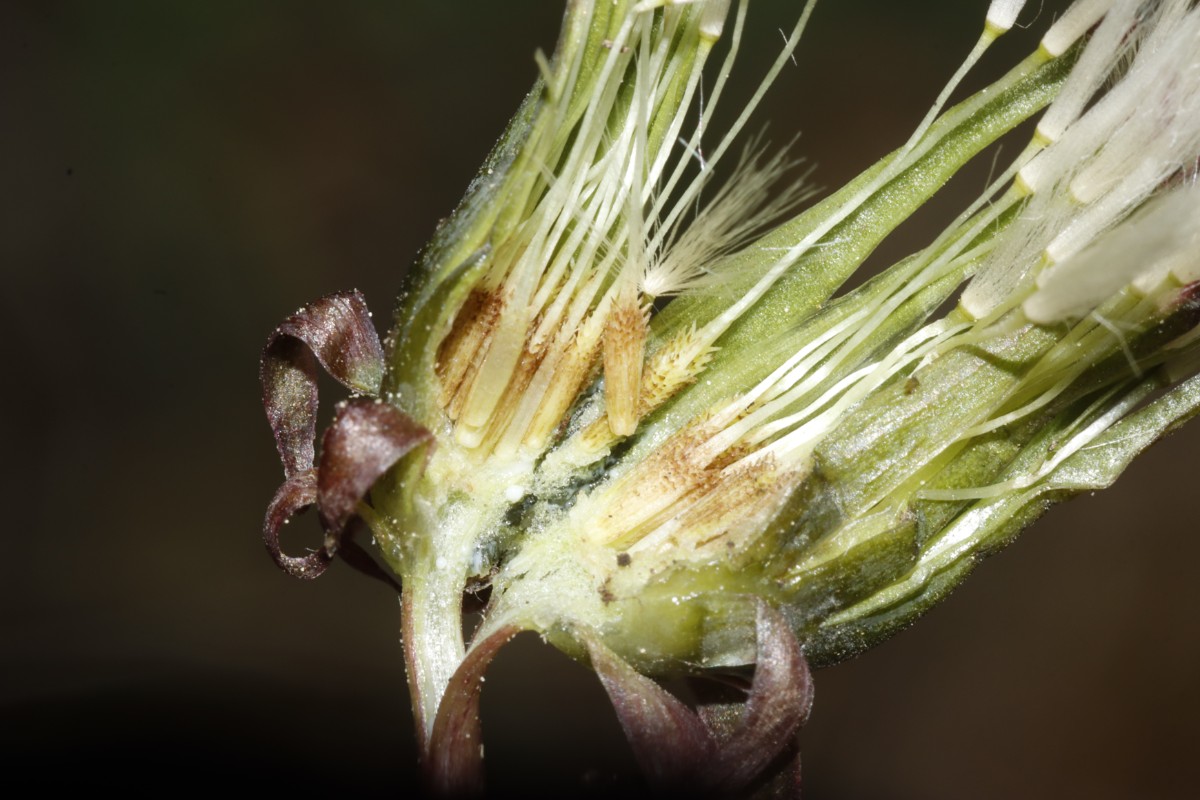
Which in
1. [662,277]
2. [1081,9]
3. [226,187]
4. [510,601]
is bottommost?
[510,601]

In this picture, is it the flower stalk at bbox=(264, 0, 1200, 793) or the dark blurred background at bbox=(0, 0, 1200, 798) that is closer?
the flower stalk at bbox=(264, 0, 1200, 793)

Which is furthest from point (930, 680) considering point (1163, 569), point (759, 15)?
point (759, 15)

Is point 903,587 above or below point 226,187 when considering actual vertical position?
below

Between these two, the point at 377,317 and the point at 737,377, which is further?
the point at 377,317

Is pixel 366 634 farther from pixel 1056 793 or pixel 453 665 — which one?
pixel 453 665
